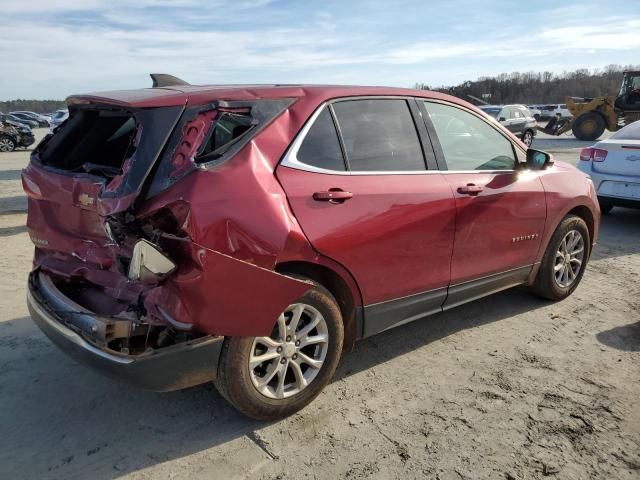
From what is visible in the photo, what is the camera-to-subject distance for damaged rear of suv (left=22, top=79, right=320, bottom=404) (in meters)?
2.45

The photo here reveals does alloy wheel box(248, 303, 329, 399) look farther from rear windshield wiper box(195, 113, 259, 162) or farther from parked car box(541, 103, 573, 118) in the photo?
parked car box(541, 103, 573, 118)

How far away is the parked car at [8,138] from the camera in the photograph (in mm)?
21078

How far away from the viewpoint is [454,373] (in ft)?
11.3

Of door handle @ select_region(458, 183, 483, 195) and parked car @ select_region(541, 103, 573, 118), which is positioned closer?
door handle @ select_region(458, 183, 483, 195)

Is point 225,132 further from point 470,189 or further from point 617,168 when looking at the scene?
point 617,168

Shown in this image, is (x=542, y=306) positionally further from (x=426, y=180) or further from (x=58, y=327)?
(x=58, y=327)

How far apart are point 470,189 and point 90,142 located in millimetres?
2478

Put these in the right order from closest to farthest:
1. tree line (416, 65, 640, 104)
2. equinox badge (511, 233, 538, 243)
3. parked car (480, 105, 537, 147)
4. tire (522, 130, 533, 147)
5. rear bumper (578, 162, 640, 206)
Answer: equinox badge (511, 233, 538, 243)
rear bumper (578, 162, 640, 206)
parked car (480, 105, 537, 147)
tire (522, 130, 533, 147)
tree line (416, 65, 640, 104)

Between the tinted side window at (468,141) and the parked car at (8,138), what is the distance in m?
22.2

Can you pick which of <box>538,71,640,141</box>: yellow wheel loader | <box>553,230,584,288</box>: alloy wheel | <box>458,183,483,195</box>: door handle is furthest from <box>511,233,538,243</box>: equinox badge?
<box>538,71,640,141</box>: yellow wheel loader

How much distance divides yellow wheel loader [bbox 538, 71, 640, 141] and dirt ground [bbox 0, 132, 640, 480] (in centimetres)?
2170

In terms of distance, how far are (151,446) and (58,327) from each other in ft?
2.58

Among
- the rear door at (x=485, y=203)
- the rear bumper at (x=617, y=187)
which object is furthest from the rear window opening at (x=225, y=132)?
the rear bumper at (x=617, y=187)

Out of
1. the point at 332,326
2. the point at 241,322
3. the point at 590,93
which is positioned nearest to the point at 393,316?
the point at 332,326
